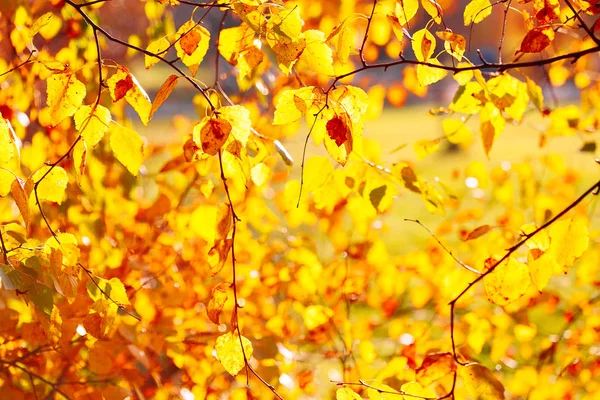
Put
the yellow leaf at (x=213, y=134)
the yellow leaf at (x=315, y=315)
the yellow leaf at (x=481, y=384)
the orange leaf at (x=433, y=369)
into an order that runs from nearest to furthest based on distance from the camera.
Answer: the yellow leaf at (x=213, y=134) < the yellow leaf at (x=481, y=384) < the orange leaf at (x=433, y=369) < the yellow leaf at (x=315, y=315)

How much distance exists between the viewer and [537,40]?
4.37 feet

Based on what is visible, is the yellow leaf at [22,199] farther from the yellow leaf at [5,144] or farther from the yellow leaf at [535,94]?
the yellow leaf at [535,94]

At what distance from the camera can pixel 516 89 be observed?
61.7 inches

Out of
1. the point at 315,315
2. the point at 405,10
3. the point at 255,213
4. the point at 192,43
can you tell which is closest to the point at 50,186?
the point at 192,43

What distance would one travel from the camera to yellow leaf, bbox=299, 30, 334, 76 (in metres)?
1.24

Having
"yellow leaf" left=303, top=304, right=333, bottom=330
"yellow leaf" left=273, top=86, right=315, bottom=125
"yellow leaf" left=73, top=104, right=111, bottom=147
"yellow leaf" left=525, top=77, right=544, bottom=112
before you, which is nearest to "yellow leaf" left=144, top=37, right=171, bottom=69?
"yellow leaf" left=73, top=104, right=111, bottom=147

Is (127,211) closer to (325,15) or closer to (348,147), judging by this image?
(325,15)

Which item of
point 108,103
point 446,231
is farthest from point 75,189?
point 446,231

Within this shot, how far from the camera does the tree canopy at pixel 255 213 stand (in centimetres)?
120

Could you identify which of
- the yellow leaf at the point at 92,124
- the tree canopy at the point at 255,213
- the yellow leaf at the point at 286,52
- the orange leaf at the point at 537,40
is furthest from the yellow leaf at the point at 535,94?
the yellow leaf at the point at 92,124

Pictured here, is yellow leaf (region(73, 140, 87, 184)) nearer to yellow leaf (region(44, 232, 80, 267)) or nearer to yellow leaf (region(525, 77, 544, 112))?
yellow leaf (region(44, 232, 80, 267))

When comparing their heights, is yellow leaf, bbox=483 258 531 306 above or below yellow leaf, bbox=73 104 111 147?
below

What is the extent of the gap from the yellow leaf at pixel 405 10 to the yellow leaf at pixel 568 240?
0.45 m

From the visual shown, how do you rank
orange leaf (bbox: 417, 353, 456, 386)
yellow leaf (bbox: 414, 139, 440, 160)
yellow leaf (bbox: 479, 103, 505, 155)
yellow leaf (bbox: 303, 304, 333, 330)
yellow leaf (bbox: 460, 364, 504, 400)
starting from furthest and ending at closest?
yellow leaf (bbox: 303, 304, 333, 330) → yellow leaf (bbox: 414, 139, 440, 160) → yellow leaf (bbox: 479, 103, 505, 155) → orange leaf (bbox: 417, 353, 456, 386) → yellow leaf (bbox: 460, 364, 504, 400)
